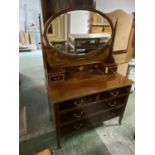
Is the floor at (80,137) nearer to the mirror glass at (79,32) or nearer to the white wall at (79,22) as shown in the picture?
the mirror glass at (79,32)

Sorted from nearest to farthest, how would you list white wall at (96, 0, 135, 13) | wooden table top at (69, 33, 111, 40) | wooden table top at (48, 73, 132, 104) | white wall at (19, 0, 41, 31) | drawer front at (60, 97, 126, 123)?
wooden table top at (48, 73, 132, 104), drawer front at (60, 97, 126, 123), wooden table top at (69, 33, 111, 40), white wall at (96, 0, 135, 13), white wall at (19, 0, 41, 31)

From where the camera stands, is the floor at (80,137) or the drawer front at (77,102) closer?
the drawer front at (77,102)

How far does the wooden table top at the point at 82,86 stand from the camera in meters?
1.17

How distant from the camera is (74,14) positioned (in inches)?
53.1

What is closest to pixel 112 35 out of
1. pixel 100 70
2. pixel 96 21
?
pixel 96 21

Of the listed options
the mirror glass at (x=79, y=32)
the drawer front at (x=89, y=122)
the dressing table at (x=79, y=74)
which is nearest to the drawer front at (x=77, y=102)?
the dressing table at (x=79, y=74)

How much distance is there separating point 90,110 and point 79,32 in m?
0.84

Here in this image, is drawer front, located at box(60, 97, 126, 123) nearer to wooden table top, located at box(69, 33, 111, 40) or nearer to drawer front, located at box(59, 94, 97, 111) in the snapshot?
drawer front, located at box(59, 94, 97, 111)

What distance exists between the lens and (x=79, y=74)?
1.51 metres

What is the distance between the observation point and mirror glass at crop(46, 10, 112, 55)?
1.32m

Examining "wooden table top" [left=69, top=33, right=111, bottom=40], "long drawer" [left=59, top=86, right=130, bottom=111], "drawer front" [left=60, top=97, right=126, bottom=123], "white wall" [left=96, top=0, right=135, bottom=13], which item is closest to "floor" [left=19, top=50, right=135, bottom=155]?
"drawer front" [left=60, top=97, right=126, bottom=123]

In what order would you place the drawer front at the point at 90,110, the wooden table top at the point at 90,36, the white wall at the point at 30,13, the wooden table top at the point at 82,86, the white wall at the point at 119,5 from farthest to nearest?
the white wall at the point at 30,13 < the white wall at the point at 119,5 < the wooden table top at the point at 90,36 < the drawer front at the point at 90,110 < the wooden table top at the point at 82,86

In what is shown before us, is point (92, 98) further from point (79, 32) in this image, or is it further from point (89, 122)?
point (79, 32)
